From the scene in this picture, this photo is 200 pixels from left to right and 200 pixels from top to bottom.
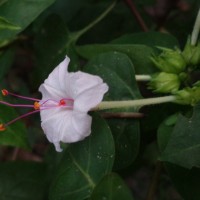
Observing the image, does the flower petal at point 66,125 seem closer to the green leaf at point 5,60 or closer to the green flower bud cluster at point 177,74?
the green flower bud cluster at point 177,74

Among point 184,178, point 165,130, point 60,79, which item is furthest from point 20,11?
point 184,178

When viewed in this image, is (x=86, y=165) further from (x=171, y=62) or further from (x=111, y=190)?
(x=171, y=62)

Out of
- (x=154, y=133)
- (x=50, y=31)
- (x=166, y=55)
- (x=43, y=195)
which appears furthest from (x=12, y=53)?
(x=166, y=55)

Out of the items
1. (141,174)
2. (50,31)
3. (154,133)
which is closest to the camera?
(154,133)

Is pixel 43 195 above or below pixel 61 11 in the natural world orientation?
below

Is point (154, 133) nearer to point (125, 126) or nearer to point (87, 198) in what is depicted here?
point (125, 126)

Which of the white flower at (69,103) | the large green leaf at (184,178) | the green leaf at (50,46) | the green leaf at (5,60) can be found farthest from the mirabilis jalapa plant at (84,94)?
the green leaf at (5,60)
